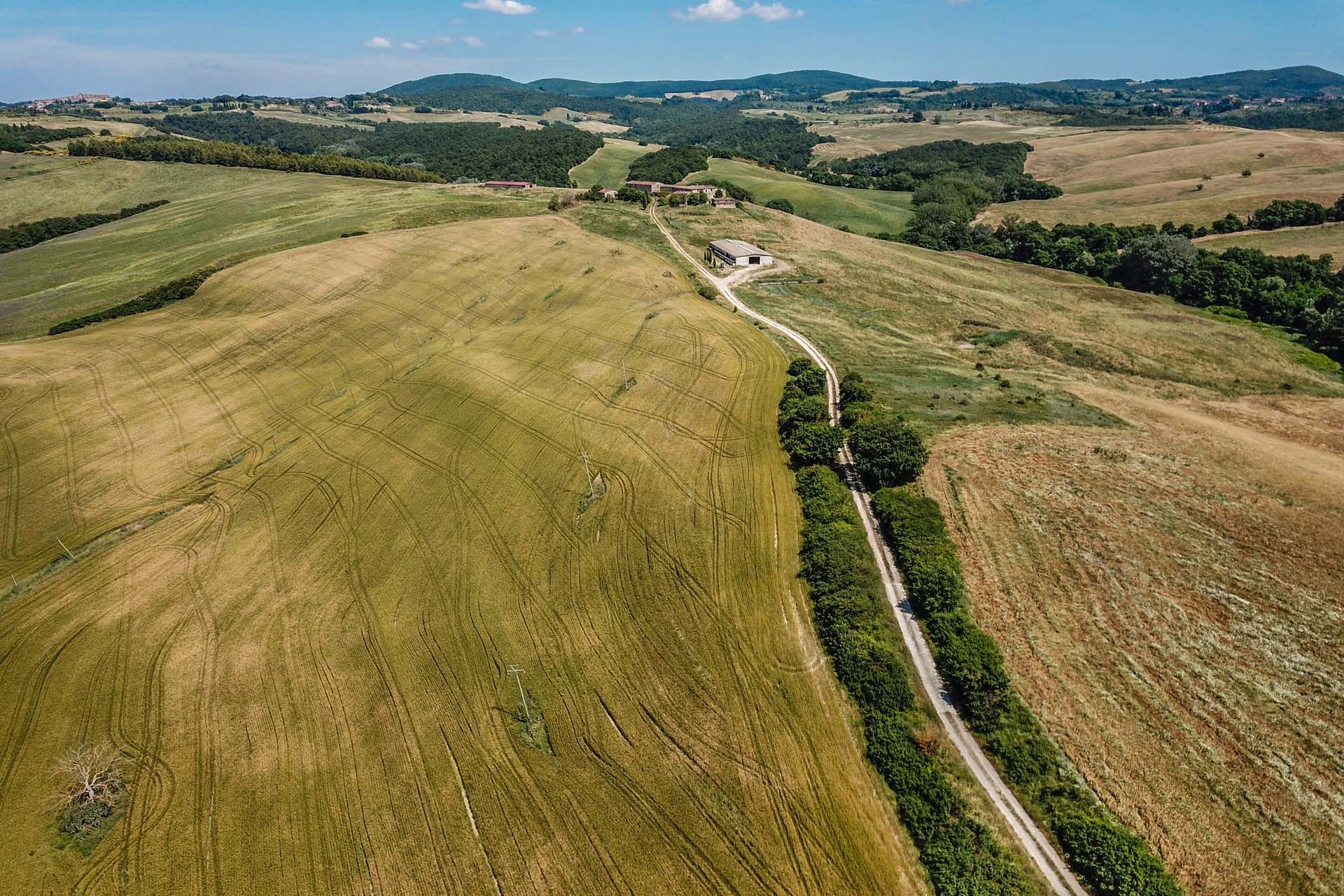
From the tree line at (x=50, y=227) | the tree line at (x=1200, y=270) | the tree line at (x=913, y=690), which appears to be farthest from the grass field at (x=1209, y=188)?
the tree line at (x=50, y=227)

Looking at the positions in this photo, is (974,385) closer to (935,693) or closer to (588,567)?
(935,693)

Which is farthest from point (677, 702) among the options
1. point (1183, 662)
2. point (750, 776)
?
point (1183, 662)

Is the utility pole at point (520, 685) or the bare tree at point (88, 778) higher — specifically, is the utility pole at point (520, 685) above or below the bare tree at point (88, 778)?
above

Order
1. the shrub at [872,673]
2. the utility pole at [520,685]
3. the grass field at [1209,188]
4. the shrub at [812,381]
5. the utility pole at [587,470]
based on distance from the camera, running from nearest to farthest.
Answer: the shrub at [872,673]
the utility pole at [520,685]
the utility pole at [587,470]
the shrub at [812,381]
the grass field at [1209,188]

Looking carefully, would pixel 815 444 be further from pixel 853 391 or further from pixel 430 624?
pixel 430 624

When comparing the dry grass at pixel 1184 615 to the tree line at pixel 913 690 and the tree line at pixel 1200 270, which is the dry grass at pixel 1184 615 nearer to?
the tree line at pixel 913 690
